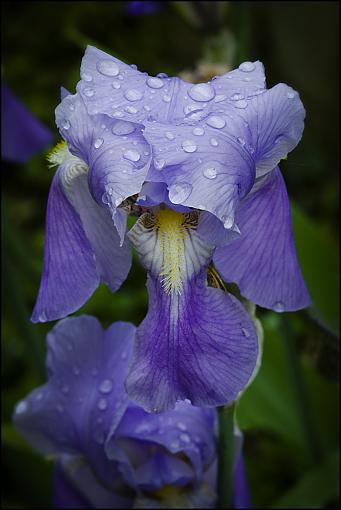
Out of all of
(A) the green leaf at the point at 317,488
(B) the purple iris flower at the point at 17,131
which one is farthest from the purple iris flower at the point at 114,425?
(B) the purple iris flower at the point at 17,131

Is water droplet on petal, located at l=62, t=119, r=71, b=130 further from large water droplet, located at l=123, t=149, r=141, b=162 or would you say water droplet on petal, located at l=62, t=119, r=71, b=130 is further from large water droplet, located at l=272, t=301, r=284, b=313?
large water droplet, located at l=272, t=301, r=284, b=313

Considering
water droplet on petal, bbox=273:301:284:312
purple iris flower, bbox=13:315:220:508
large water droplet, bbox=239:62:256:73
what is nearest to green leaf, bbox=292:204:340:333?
purple iris flower, bbox=13:315:220:508

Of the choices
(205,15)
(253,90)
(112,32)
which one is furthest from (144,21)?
(253,90)

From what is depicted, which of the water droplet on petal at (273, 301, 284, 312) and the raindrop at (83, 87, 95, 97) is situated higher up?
the raindrop at (83, 87, 95, 97)

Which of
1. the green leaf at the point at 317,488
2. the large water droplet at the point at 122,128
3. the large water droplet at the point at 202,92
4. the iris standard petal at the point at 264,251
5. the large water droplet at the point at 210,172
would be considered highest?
the large water droplet at the point at 202,92

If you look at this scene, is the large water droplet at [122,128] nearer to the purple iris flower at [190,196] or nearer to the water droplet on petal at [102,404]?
the purple iris flower at [190,196]

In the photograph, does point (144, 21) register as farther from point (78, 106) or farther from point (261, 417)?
point (78, 106)

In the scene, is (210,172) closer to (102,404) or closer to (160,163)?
(160,163)
